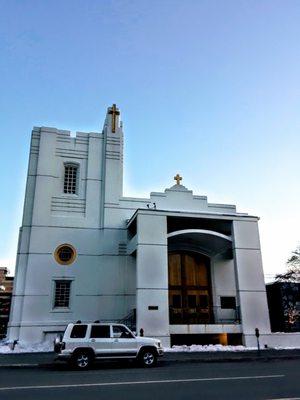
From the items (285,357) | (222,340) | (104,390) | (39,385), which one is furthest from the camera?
(222,340)

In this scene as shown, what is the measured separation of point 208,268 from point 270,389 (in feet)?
53.3

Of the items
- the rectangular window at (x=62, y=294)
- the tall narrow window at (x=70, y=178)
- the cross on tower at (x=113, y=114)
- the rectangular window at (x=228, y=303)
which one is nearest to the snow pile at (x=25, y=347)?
the rectangular window at (x=62, y=294)

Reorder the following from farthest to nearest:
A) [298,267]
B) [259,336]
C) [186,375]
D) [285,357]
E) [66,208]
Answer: [298,267], [66,208], [259,336], [285,357], [186,375]

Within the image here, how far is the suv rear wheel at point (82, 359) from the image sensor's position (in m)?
12.9

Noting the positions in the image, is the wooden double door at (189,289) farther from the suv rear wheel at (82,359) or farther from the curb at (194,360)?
the suv rear wheel at (82,359)

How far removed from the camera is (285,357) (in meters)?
16.6

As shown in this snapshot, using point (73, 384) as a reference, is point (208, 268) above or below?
above

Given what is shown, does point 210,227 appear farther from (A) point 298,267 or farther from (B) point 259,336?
(A) point 298,267

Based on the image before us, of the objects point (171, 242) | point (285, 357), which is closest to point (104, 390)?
point (285, 357)

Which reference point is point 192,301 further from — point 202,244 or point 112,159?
point 112,159

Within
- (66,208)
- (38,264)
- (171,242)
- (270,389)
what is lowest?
(270,389)

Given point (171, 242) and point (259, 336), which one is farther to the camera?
point (171, 242)

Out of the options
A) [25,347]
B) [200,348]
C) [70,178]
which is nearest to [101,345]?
[200,348]

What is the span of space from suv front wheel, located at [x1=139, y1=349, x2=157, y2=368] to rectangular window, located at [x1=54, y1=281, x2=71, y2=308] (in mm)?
9972
